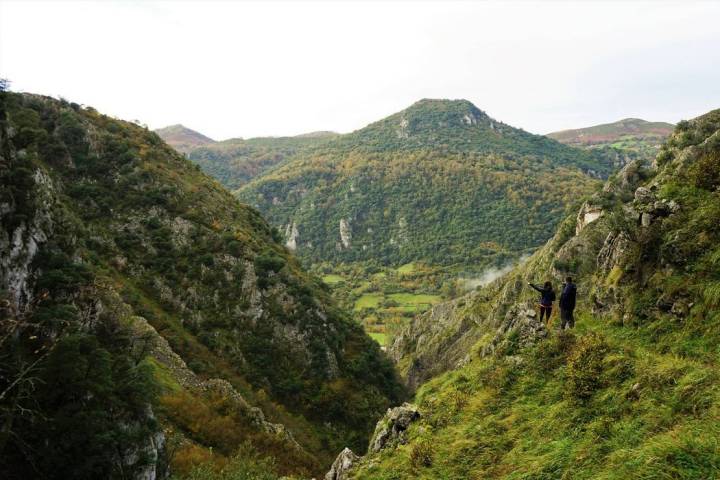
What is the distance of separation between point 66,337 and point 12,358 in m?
2.33

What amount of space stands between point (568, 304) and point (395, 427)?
25.3 feet

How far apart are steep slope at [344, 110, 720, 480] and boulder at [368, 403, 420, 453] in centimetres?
5

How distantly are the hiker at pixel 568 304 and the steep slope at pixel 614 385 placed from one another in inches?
19.3

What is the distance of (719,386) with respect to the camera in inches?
333

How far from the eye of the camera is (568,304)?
51.4ft

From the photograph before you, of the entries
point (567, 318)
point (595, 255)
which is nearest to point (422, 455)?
point (567, 318)

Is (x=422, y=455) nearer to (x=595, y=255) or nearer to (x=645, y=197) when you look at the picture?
(x=645, y=197)

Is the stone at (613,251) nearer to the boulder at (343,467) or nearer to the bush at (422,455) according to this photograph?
the bush at (422,455)

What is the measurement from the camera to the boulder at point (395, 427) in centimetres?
1561

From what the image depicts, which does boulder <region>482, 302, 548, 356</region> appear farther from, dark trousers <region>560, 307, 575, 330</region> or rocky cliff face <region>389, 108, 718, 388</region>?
dark trousers <region>560, 307, 575, 330</region>

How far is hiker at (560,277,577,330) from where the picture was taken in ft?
51.1

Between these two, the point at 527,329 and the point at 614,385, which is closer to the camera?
the point at 614,385

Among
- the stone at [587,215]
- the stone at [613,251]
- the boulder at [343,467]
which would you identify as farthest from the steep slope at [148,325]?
the stone at [587,215]

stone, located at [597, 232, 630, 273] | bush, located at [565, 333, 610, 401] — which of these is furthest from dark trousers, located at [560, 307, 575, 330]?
bush, located at [565, 333, 610, 401]
